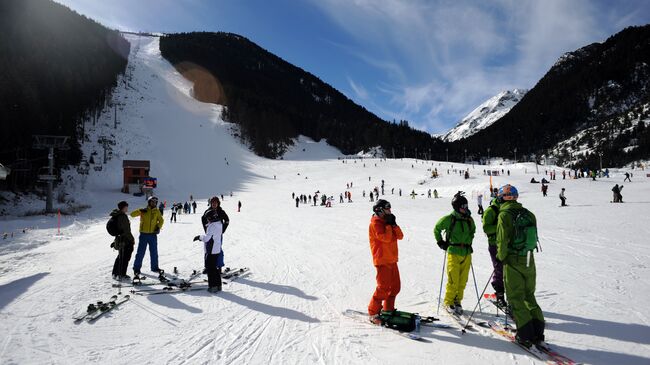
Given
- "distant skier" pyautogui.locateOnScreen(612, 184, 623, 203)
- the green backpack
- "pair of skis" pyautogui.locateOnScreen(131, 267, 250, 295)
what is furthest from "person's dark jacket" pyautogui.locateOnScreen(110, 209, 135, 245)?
"distant skier" pyautogui.locateOnScreen(612, 184, 623, 203)

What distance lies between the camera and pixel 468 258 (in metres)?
5.15

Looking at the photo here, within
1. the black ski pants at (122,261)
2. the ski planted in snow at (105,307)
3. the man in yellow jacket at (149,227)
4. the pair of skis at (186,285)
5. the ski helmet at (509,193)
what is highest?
the ski helmet at (509,193)

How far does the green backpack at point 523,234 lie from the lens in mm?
4016

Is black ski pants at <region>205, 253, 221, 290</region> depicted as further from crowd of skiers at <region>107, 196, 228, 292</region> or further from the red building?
the red building

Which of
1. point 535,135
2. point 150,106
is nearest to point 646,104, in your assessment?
point 535,135

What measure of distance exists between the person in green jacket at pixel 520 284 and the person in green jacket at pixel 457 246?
864 mm

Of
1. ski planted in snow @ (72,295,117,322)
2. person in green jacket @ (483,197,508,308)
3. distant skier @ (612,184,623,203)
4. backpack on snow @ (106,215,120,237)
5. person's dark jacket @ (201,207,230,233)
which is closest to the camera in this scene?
ski planted in snow @ (72,295,117,322)

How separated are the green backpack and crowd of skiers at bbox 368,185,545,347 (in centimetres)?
1

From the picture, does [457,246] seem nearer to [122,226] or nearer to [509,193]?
[509,193]

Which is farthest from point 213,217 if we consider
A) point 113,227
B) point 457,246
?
point 457,246

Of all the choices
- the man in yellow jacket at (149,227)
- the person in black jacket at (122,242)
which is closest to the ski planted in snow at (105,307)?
the person in black jacket at (122,242)

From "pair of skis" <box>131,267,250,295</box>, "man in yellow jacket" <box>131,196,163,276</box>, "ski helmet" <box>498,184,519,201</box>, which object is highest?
"ski helmet" <box>498,184,519,201</box>

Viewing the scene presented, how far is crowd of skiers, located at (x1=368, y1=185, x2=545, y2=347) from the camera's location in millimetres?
4043

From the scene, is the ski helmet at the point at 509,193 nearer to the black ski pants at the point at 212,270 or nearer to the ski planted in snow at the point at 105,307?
the black ski pants at the point at 212,270
